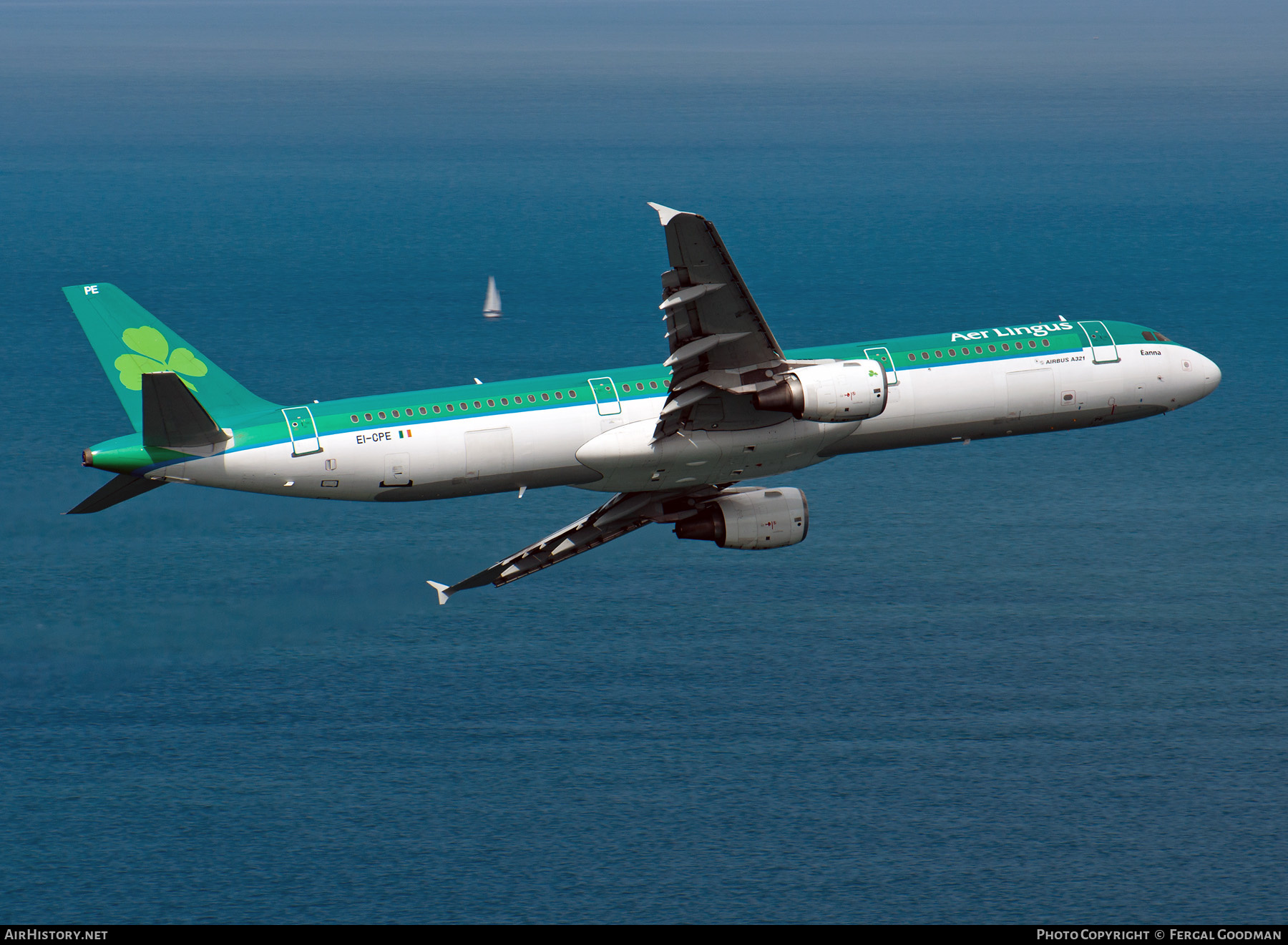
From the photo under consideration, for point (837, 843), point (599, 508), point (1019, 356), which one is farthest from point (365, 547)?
point (1019, 356)

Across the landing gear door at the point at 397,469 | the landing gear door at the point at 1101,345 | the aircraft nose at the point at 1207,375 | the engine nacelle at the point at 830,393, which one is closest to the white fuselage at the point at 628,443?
the landing gear door at the point at 397,469

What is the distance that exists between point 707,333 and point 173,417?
21575 mm

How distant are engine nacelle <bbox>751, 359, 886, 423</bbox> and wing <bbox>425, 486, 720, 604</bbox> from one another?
10.8 meters

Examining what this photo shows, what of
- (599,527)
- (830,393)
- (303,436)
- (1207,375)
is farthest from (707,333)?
(1207,375)

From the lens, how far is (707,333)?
6203 cm

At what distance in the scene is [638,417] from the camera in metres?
66.8

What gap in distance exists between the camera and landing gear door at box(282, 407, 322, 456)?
65250mm

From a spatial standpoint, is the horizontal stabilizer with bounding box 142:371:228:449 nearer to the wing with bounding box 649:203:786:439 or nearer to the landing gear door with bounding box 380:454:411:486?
the landing gear door with bounding box 380:454:411:486

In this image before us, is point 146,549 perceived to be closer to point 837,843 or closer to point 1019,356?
point 837,843

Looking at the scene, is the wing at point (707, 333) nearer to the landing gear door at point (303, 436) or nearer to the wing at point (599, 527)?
the wing at point (599, 527)

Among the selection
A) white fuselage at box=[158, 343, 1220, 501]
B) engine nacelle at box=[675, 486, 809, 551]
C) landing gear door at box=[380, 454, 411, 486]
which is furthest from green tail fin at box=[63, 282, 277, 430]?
engine nacelle at box=[675, 486, 809, 551]

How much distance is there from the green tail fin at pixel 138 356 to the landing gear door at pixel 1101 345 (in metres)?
36.3

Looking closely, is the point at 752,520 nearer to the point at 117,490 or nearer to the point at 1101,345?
the point at 1101,345

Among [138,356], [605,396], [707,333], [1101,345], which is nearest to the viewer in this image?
[707,333]
